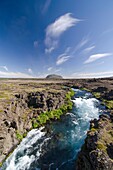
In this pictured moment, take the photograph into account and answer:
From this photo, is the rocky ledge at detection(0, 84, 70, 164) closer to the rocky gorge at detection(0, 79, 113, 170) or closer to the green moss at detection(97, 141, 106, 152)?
the rocky gorge at detection(0, 79, 113, 170)

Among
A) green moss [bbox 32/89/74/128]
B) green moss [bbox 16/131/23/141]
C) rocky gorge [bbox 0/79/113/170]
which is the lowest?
green moss [bbox 16/131/23/141]

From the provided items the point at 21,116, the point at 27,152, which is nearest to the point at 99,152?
the point at 27,152

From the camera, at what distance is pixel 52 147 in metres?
46.1

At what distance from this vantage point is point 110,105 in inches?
3314

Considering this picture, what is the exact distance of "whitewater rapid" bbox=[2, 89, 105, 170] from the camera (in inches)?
1547

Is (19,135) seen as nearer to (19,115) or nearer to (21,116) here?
(19,115)

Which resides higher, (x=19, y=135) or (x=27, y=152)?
(x=19, y=135)

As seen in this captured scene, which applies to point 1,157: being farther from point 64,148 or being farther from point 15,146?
point 64,148

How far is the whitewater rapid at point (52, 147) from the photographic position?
129 ft

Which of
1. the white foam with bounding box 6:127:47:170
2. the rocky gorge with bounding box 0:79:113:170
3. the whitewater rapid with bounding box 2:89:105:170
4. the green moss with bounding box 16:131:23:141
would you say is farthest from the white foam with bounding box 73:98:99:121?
the green moss with bounding box 16:131:23:141

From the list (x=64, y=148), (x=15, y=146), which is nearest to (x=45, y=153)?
(x=64, y=148)

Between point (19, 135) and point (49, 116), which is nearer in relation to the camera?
point (19, 135)

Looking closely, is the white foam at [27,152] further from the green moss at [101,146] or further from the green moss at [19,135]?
the green moss at [101,146]

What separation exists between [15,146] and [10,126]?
21.9 feet
